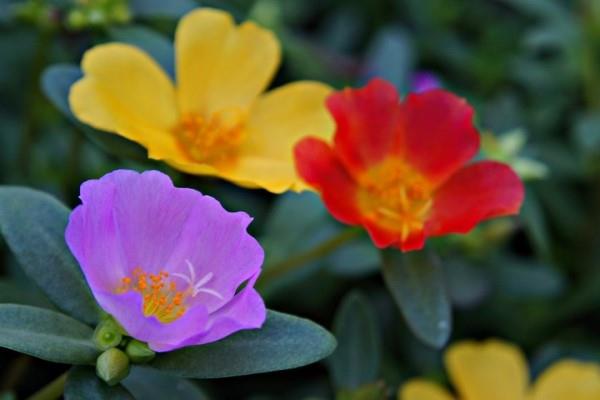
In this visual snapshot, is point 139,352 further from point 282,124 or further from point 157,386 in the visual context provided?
point 282,124

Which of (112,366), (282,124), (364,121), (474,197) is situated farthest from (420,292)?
(112,366)

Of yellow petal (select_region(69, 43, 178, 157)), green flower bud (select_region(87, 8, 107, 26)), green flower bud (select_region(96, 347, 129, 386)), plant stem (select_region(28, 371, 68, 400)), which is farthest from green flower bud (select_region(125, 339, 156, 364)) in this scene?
green flower bud (select_region(87, 8, 107, 26))

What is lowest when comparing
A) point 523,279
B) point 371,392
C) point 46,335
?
point 523,279

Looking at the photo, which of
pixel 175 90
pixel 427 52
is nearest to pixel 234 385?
pixel 175 90

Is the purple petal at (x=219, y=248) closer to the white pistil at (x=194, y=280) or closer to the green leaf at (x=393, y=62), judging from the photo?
the white pistil at (x=194, y=280)

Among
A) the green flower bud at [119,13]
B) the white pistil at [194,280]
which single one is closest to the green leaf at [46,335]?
the white pistil at [194,280]

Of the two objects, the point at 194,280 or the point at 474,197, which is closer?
the point at 194,280

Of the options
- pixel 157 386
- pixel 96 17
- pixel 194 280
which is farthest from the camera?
pixel 96 17
